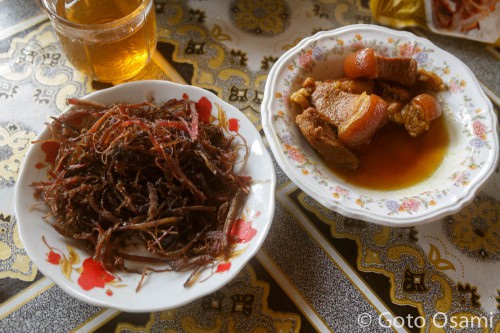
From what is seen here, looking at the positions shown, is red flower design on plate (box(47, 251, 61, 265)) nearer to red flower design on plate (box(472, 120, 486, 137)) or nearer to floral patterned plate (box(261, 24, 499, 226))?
floral patterned plate (box(261, 24, 499, 226))

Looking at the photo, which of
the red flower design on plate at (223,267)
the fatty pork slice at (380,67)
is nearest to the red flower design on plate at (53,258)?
the red flower design on plate at (223,267)

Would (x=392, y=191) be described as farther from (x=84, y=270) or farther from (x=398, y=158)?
(x=84, y=270)

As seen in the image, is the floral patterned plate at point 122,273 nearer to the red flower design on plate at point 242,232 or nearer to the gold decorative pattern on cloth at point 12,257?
the red flower design on plate at point 242,232

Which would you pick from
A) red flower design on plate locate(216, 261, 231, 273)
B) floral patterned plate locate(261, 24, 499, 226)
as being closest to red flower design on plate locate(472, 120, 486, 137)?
floral patterned plate locate(261, 24, 499, 226)

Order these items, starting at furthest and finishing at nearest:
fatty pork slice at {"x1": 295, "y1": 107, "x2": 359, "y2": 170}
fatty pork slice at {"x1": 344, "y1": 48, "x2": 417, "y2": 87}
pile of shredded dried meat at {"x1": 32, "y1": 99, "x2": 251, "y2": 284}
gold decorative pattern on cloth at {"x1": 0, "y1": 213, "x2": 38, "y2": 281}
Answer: fatty pork slice at {"x1": 344, "y1": 48, "x2": 417, "y2": 87}
fatty pork slice at {"x1": 295, "y1": 107, "x2": 359, "y2": 170}
gold decorative pattern on cloth at {"x1": 0, "y1": 213, "x2": 38, "y2": 281}
pile of shredded dried meat at {"x1": 32, "y1": 99, "x2": 251, "y2": 284}

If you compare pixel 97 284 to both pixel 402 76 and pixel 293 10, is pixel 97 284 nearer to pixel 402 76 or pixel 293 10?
pixel 402 76

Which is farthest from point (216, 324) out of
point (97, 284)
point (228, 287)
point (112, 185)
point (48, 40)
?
point (48, 40)

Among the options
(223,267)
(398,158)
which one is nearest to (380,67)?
(398,158)
